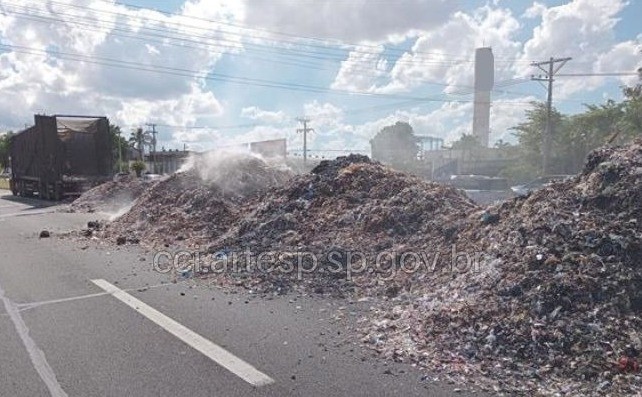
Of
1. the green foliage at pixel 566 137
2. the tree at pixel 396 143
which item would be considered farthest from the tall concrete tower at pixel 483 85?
the green foliage at pixel 566 137

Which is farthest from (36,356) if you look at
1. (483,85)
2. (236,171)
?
(483,85)

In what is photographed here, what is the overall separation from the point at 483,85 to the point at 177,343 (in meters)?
115

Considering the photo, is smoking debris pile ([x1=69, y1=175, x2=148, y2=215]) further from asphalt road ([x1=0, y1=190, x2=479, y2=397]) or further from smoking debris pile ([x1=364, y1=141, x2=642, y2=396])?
smoking debris pile ([x1=364, y1=141, x2=642, y2=396])

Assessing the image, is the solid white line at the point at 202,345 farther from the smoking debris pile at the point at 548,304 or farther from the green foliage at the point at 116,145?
the green foliage at the point at 116,145

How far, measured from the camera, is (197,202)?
1305cm

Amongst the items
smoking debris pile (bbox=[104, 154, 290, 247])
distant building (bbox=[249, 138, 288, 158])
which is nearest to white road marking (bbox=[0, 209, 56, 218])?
smoking debris pile (bbox=[104, 154, 290, 247])

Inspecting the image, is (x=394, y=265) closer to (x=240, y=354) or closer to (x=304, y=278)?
(x=304, y=278)

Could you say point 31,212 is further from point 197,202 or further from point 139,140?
point 139,140

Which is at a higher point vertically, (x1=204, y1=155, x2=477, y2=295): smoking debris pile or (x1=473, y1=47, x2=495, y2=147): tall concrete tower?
(x1=473, y1=47, x2=495, y2=147): tall concrete tower

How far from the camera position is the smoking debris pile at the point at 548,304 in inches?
167

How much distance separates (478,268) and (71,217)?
48.1 ft

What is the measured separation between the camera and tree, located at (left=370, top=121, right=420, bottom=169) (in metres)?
83.9

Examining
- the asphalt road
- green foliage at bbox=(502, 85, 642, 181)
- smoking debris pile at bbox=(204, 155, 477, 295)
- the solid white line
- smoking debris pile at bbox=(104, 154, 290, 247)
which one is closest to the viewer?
the asphalt road

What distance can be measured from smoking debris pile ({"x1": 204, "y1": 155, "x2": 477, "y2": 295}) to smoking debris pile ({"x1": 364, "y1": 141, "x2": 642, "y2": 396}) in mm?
1141
